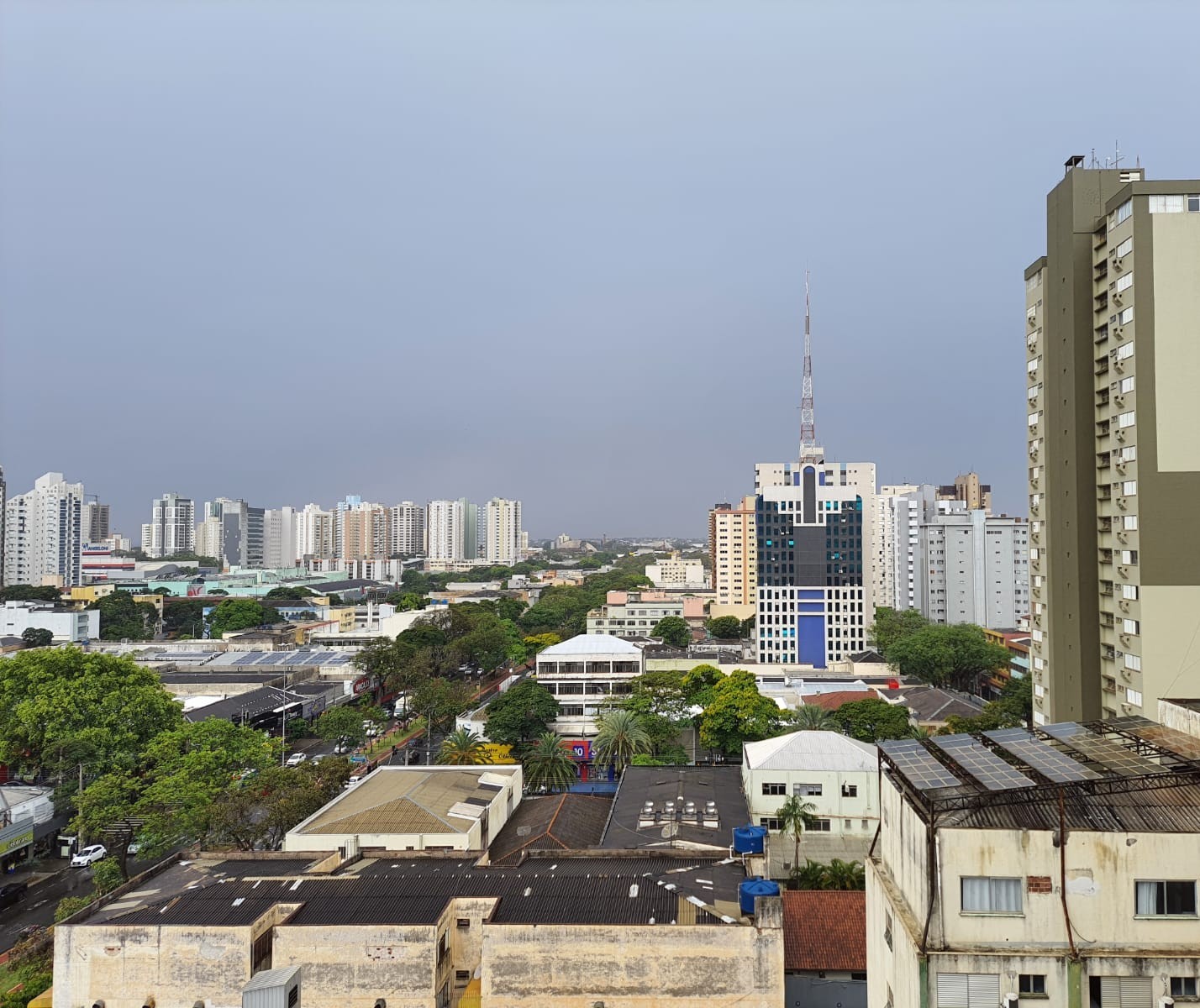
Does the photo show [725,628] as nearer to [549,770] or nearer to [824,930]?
[549,770]

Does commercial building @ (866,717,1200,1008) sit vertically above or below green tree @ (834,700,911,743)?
above

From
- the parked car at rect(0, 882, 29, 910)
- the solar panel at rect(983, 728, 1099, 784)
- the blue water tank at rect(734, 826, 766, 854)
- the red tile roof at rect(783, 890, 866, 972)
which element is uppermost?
the solar panel at rect(983, 728, 1099, 784)

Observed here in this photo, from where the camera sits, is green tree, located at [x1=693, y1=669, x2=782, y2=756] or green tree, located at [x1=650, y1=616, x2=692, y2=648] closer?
green tree, located at [x1=693, y1=669, x2=782, y2=756]

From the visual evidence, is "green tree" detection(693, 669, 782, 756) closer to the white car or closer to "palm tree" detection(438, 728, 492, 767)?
"palm tree" detection(438, 728, 492, 767)

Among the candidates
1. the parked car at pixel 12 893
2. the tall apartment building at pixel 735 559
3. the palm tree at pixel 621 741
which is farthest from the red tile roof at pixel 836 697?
the tall apartment building at pixel 735 559

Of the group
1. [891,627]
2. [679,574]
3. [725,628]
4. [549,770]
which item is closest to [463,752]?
[549,770]

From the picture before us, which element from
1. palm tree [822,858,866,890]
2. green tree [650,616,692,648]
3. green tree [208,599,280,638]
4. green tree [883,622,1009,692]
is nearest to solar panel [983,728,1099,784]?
palm tree [822,858,866,890]
